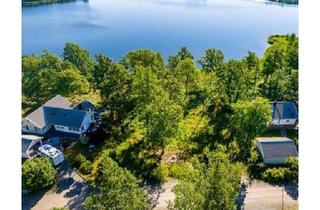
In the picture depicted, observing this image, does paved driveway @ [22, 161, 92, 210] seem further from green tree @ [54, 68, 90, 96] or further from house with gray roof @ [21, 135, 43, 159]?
green tree @ [54, 68, 90, 96]

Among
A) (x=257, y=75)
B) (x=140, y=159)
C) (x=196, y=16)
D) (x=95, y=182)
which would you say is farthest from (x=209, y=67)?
(x=196, y=16)

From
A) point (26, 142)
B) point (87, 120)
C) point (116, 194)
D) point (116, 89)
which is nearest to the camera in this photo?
point (116, 194)

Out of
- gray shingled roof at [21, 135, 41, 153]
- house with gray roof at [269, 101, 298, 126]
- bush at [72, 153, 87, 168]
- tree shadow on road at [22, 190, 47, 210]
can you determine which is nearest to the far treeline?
bush at [72, 153, 87, 168]

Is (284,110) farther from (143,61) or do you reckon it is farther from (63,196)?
(63,196)

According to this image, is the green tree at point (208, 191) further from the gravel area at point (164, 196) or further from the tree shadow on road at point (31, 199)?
the tree shadow on road at point (31, 199)

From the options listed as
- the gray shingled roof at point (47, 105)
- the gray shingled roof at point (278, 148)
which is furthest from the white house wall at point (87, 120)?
the gray shingled roof at point (278, 148)

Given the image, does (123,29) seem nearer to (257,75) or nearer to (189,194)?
(257,75)

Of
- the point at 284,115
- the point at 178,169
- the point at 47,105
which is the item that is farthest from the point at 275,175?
the point at 47,105
